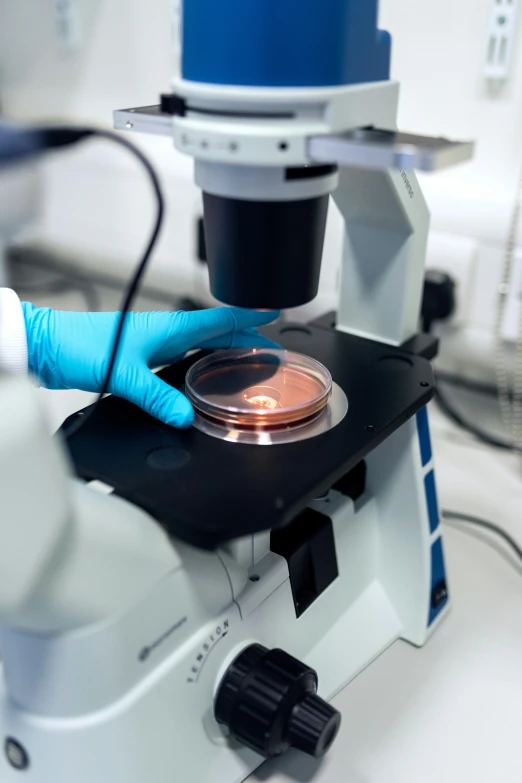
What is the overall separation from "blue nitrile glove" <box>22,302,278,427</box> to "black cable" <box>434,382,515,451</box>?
0.42 m

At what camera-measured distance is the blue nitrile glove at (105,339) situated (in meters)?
0.68

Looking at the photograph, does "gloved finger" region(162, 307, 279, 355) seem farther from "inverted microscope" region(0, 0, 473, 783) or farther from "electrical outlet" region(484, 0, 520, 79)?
"electrical outlet" region(484, 0, 520, 79)

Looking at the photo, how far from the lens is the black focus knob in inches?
20.8

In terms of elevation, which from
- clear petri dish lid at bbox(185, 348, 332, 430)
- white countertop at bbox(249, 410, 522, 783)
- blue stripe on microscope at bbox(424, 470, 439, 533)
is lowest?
white countertop at bbox(249, 410, 522, 783)

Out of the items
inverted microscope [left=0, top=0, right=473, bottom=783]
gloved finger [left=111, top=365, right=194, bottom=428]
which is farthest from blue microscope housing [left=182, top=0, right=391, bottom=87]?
Answer: gloved finger [left=111, top=365, right=194, bottom=428]

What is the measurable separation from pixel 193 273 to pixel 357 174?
733 millimetres

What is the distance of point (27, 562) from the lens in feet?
1.28

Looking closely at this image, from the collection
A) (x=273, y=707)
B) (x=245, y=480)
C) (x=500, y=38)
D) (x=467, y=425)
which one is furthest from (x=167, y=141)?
(x=273, y=707)

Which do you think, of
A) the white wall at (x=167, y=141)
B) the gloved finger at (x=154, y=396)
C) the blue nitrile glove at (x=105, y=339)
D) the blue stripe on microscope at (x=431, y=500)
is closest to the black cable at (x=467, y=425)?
the white wall at (x=167, y=141)

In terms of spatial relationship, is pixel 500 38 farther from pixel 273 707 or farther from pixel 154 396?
pixel 273 707

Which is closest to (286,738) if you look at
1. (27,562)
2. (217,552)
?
(217,552)

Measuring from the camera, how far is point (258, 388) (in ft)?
2.21

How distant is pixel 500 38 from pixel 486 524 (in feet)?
2.13

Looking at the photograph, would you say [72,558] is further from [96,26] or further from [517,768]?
[96,26]
